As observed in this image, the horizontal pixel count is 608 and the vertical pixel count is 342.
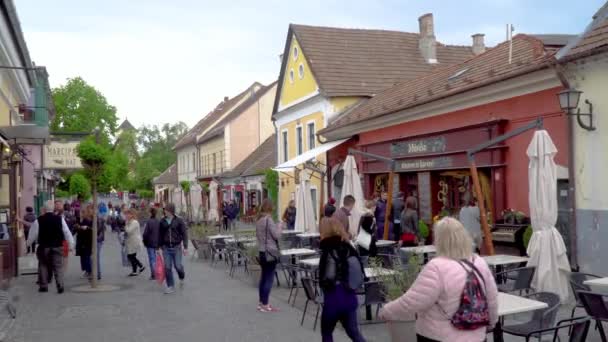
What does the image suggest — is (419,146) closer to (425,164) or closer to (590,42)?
(425,164)

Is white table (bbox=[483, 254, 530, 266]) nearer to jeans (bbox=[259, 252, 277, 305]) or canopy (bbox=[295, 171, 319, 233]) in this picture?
jeans (bbox=[259, 252, 277, 305])

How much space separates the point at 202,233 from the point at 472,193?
26.4 ft

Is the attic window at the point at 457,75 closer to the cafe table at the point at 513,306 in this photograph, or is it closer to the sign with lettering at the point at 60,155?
the sign with lettering at the point at 60,155

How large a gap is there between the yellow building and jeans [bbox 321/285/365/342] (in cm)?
1836

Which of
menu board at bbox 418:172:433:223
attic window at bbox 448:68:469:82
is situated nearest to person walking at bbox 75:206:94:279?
menu board at bbox 418:172:433:223

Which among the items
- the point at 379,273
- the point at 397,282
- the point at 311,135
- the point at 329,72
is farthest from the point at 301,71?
the point at 397,282

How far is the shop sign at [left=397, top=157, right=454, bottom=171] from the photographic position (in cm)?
1673

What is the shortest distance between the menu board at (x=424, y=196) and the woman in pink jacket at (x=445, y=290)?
13.8 metres

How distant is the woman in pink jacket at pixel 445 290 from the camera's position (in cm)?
413

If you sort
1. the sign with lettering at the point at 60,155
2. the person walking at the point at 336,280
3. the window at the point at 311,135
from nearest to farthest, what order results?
the person walking at the point at 336,280, the sign with lettering at the point at 60,155, the window at the point at 311,135

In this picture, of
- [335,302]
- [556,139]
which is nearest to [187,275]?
[556,139]

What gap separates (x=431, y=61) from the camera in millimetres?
30094

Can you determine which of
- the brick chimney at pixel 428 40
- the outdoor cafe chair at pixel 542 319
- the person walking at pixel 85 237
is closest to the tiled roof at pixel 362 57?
the brick chimney at pixel 428 40

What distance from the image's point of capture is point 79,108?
184 feet
